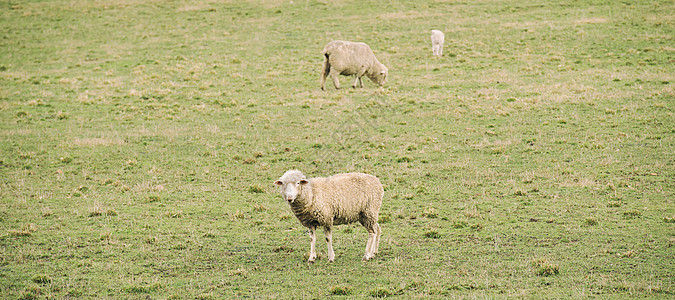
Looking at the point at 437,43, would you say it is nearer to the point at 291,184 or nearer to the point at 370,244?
the point at 370,244

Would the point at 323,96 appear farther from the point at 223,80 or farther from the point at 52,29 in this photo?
the point at 52,29

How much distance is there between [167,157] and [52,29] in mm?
29627

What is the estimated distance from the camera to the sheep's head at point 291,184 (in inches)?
418

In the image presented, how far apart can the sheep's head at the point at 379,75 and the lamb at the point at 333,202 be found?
17.5 metres

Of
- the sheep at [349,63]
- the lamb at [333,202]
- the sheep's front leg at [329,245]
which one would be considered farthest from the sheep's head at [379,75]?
the sheep's front leg at [329,245]

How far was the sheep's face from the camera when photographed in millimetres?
10609

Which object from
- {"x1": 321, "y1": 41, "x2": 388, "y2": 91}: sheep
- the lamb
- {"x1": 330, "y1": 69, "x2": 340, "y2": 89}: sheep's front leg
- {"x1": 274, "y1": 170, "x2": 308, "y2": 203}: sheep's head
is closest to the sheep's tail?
{"x1": 321, "y1": 41, "x2": 388, "y2": 91}: sheep

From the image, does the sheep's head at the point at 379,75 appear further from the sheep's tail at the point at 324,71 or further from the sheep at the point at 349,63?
the sheep's tail at the point at 324,71

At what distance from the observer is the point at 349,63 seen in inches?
1118

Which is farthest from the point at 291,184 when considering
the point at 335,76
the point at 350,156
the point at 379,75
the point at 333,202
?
the point at 379,75

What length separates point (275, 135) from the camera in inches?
887

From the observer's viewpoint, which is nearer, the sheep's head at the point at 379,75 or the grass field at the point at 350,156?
the grass field at the point at 350,156

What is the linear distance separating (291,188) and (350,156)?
→ 31.1ft

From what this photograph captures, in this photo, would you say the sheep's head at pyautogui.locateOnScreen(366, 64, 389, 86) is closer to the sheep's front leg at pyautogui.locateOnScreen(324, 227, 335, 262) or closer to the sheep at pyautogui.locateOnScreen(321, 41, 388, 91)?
the sheep at pyautogui.locateOnScreen(321, 41, 388, 91)
